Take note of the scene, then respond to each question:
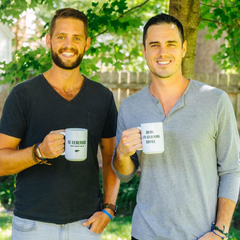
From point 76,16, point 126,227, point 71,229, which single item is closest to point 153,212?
point 71,229

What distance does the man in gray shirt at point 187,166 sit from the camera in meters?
1.99

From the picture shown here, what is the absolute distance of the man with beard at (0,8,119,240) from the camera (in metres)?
2.31

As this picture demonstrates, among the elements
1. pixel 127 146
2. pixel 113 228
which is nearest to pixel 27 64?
pixel 127 146

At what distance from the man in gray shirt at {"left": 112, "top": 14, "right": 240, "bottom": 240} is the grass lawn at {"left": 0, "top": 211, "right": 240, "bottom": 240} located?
8.14 feet

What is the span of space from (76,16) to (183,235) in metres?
1.74

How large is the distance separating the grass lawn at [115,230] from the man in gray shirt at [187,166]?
97.6 inches

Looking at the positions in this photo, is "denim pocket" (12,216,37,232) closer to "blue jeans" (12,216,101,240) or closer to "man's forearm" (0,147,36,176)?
"blue jeans" (12,216,101,240)

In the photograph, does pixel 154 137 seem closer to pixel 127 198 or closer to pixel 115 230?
pixel 115 230

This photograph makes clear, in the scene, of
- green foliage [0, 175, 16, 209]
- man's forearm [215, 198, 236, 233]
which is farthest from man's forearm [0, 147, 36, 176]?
green foliage [0, 175, 16, 209]

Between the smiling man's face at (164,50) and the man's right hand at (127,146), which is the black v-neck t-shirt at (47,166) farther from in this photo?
the smiling man's face at (164,50)

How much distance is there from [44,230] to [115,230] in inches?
101

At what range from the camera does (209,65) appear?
803cm

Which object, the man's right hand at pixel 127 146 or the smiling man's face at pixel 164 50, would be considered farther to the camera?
the smiling man's face at pixel 164 50

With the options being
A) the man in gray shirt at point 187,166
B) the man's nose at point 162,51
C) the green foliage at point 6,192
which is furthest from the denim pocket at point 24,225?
the green foliage at point 6,192
